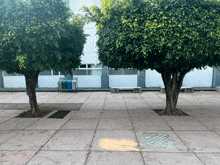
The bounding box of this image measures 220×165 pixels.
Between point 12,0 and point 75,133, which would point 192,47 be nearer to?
point 75,133

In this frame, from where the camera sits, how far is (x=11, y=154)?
370 centimetres

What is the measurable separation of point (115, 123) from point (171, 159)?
2.64m

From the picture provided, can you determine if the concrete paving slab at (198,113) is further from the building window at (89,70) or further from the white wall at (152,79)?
the building window at (89,70)

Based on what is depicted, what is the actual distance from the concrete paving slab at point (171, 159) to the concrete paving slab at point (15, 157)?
266 cm

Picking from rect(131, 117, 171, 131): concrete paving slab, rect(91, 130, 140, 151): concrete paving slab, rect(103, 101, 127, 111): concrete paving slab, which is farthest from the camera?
rect(103, 101, 127, 111): concrete paving slab

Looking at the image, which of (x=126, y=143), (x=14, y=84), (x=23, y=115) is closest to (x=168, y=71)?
(x=126, y=143)

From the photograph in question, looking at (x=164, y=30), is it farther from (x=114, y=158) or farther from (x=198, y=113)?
(x=198, y=113)

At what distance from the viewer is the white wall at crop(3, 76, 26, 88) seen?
1562 cm

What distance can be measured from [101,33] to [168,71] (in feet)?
10.5

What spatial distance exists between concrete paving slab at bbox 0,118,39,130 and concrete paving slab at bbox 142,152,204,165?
4.34 m

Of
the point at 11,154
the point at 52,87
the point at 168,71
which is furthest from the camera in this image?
the point at 52,87

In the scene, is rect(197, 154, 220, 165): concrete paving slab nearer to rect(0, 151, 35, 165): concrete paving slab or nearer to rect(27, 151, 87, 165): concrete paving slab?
rect(27, 151, 87, 165): concrete paving slab

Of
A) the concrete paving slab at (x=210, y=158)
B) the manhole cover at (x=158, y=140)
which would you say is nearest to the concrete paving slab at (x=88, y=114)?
the manhole cover at (x=158, y=140)

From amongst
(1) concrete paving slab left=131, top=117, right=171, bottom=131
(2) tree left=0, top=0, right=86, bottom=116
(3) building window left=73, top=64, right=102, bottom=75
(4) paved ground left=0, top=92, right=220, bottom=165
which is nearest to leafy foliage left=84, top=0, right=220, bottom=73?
(2) tree left=0, top=0, right=86, bottom=116
